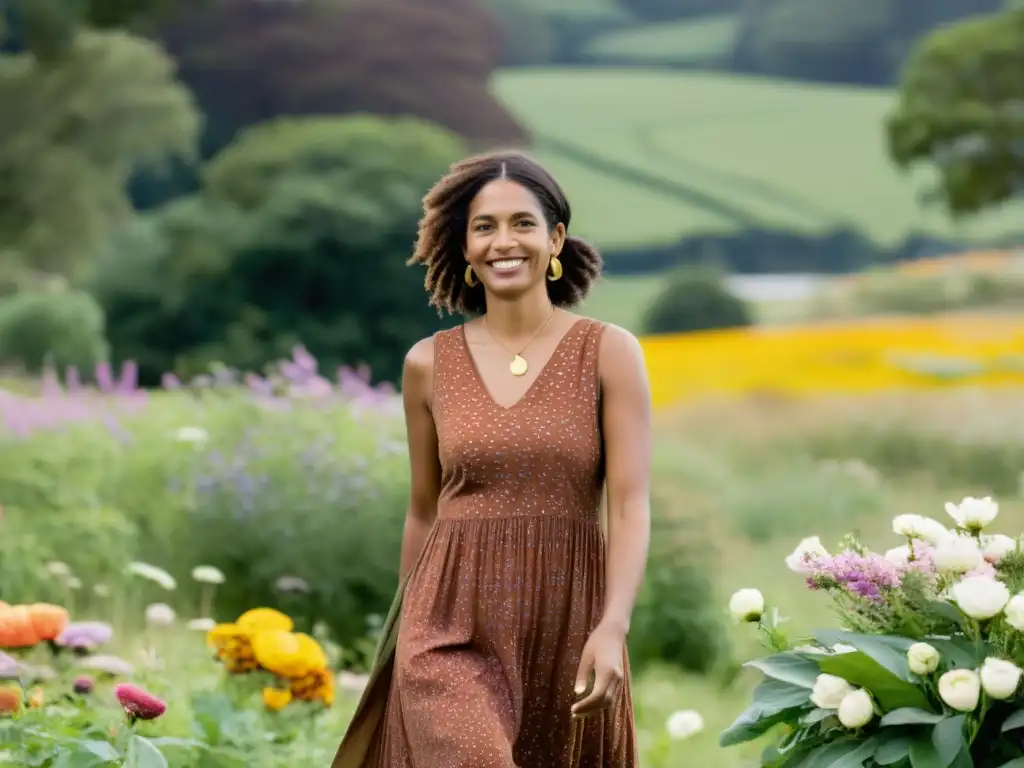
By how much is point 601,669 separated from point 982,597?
2.10 ft

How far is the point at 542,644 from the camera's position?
3.24m

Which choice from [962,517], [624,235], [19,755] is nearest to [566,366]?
[962,517]

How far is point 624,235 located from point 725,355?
1.24 m

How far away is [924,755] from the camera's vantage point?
2955mm

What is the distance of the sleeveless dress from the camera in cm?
321

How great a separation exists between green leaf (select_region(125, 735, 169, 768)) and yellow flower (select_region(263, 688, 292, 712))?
0.88 m

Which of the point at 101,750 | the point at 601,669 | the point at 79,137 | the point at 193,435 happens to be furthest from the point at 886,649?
the point at 79,137

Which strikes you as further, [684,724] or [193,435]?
[193,435]

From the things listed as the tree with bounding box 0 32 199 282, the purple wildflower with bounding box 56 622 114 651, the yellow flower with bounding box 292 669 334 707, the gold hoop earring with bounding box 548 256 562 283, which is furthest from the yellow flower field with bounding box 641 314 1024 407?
the gold hoop earring with bounding box 548 256 562 283

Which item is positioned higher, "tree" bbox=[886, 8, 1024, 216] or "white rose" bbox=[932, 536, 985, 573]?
"tree" bbox=[886, 8, 1024, 216]

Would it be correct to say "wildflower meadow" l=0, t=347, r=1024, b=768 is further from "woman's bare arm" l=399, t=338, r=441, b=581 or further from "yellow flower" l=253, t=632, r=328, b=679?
"woman's bare arm" l=399, t=338, r=441, b=581

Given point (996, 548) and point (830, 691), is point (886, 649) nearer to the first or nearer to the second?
point (830, 691)

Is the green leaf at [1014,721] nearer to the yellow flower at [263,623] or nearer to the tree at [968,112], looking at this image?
the yellow flower at [263,623]

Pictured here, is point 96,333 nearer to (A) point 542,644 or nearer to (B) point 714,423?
(B) point 714,423
